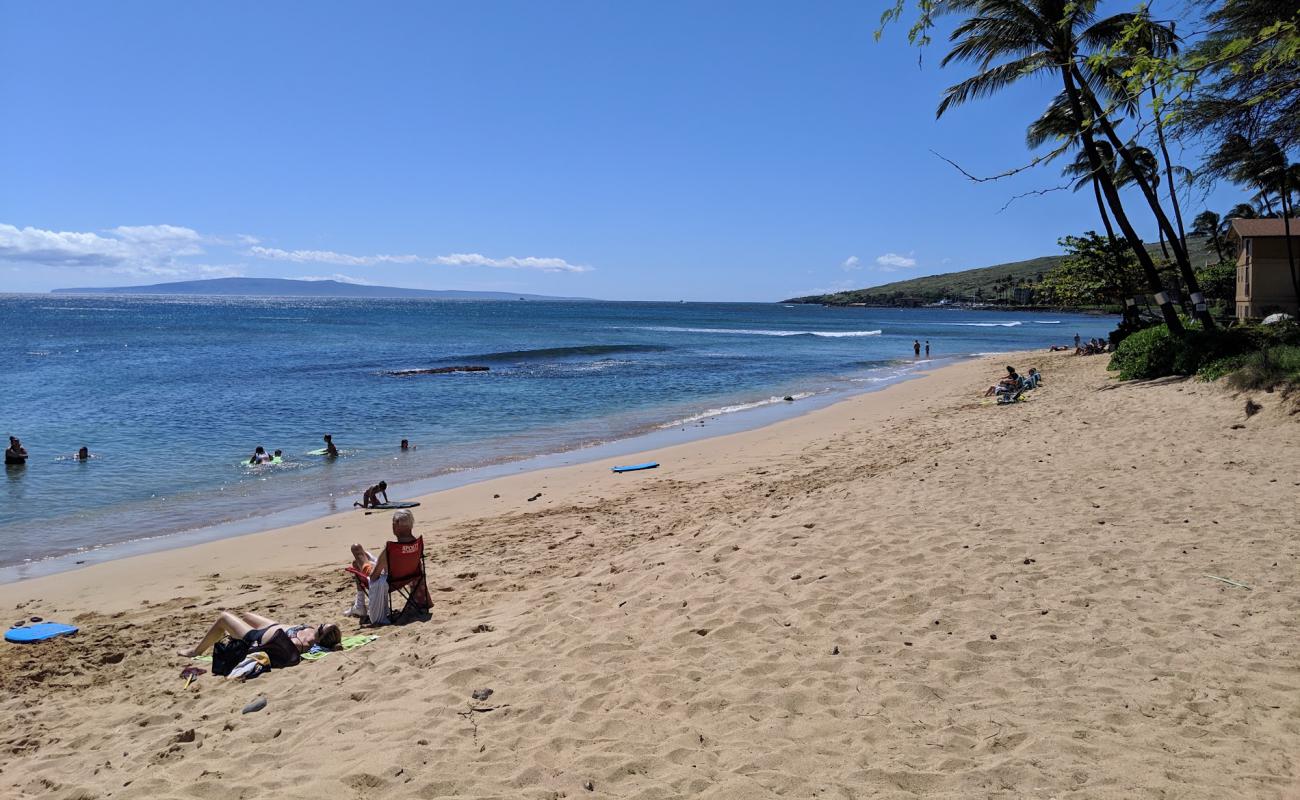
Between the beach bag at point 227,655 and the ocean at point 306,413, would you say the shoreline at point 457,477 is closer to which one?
the ocean at point 306,413

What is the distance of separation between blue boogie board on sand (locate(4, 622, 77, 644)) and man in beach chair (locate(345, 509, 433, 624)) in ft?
8.26

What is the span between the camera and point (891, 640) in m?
5.06

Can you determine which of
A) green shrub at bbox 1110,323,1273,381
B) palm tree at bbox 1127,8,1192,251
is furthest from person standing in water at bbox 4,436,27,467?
green shrub at bbox 1110,323,1273,381

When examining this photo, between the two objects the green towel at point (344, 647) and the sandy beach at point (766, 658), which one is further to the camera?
the green towel at point (344, 647)

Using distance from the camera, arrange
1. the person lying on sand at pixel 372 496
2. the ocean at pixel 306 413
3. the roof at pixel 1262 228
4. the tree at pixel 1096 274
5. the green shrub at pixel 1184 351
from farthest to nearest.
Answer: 1. the roof at pixel 1262 228
2. the tree at pixel 1096 274
3. the green shrub at pixel 1184 351
4. the ocean at pixel 306 413
5. the person lying on sand at pixel 372 496

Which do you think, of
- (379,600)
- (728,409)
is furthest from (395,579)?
(728,409)

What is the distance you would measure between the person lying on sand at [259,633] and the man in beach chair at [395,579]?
456mm

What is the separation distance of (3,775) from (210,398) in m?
25.8

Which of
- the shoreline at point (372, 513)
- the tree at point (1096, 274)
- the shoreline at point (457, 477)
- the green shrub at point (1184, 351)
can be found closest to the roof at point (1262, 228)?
the tree at point (1096, 274)

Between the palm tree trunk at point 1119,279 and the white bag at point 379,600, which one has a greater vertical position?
the palm tree trunk at point 1119,279

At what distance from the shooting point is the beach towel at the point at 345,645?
583cm

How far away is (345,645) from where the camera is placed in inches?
237

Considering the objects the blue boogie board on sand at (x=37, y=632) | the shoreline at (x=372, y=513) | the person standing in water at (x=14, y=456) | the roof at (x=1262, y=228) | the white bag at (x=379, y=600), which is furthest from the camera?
the roof at (x=1262, y=228)

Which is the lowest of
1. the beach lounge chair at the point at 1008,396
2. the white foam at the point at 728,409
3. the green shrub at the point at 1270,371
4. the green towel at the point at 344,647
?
the green towel at the point at 344,647
